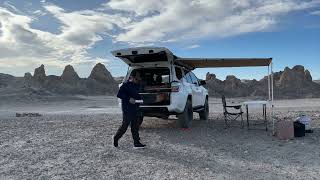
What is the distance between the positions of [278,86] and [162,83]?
38855mm

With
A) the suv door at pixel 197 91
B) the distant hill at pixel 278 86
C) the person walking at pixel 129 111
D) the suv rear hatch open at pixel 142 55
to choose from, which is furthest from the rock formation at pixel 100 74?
the person walking at pixel 129 111

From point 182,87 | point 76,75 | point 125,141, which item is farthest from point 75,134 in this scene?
point 76,75

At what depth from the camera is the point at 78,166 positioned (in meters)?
9.11

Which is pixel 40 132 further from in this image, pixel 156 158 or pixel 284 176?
pixel 284 176

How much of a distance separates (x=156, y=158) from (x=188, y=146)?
1624mm

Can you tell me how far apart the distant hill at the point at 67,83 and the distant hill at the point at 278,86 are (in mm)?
11113

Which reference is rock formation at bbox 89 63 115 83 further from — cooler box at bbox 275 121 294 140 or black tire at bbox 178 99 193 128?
cooler box at bbox 275 121 294 140

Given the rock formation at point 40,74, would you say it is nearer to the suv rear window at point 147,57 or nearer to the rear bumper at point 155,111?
the suv rear window at point 147,57

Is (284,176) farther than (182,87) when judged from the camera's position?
No

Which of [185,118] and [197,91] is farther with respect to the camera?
[197,91]

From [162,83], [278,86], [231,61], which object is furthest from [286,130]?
[278,86]

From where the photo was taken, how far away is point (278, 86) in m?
51.2

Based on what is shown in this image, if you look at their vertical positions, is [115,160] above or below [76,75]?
below

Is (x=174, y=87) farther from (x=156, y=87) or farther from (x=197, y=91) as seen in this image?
(x=197, y=91)
